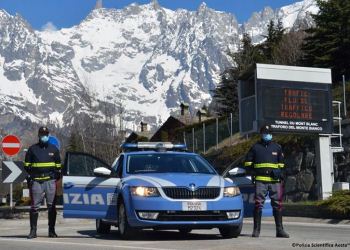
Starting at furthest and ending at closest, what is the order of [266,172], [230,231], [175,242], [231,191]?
1. [230,231]
2. [266,172]
3. [231,191]
4. [175,242]

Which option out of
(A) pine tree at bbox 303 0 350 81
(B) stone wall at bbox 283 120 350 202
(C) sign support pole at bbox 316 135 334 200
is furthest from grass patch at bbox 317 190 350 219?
(A) pine tree at bbox 303 0 350 81

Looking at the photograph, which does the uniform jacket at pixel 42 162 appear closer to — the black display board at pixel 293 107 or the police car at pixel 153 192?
the police car at pixel 153 192

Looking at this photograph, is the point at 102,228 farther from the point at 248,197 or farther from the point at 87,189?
the point at 248,197

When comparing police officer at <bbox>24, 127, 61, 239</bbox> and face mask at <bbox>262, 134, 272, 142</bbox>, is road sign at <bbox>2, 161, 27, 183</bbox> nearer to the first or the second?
police officer at <bbox>24, 127, 61, 239</bbox>

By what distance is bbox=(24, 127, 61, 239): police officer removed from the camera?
42.6ft

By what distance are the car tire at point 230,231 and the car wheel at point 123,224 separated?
1508mm

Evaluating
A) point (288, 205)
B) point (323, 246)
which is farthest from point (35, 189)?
point (288, 205)

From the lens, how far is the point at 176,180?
1189 centimetres

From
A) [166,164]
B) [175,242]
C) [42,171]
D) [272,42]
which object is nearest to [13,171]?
[42,171]

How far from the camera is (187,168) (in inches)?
520

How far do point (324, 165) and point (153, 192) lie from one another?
14.4 metres

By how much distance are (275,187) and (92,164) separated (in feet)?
10.6

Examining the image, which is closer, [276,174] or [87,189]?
[276,174]

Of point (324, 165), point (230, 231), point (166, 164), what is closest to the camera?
point (230, 231)
